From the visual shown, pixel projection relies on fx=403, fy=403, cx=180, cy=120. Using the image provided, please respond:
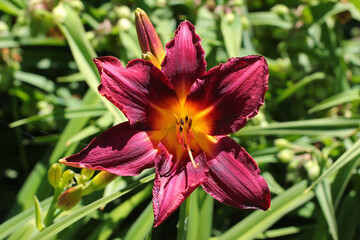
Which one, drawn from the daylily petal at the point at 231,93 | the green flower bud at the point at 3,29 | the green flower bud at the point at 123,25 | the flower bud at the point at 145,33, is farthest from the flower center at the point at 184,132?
the green flower bud at the point at 3,29

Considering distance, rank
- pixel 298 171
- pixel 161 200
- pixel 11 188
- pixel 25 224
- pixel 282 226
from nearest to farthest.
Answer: pixel 161 200 < pixel 25 224 < pixel 298 171 < pixel 282 226 < pixel 11 188

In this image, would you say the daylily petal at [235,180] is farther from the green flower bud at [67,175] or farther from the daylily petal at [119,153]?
the green flower bud at [67,175]

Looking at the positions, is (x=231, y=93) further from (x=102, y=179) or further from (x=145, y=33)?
(x=102, y=179)

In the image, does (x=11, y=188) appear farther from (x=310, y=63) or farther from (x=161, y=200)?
(x=310, y=63)

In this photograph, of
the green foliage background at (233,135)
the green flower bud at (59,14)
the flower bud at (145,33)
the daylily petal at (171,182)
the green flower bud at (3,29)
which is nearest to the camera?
the daylily petal at (171,182)

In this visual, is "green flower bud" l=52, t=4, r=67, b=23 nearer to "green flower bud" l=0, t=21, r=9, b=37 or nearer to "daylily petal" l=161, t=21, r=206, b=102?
"green flower bud" l=0, t=21, r=9, b=37

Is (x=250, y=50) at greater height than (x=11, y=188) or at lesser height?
greater

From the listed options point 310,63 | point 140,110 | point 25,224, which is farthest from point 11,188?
point 310,63

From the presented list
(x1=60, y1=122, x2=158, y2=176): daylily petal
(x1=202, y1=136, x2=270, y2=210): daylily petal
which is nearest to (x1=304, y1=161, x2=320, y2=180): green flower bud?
(x1=202, y1=136, x2=270, y2=210): daylily petal
